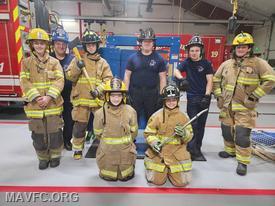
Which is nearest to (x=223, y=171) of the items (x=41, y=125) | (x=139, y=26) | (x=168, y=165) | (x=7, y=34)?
(x=168, y=165)

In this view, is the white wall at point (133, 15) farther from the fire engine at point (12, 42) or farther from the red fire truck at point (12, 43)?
the red fire truck at point (12, 43)

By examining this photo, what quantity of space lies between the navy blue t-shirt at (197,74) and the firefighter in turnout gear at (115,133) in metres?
1.06

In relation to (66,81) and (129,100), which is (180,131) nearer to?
(129,100)

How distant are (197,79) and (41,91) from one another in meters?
2.03

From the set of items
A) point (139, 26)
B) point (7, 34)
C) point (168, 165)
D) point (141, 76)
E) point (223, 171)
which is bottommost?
point (223, 171)

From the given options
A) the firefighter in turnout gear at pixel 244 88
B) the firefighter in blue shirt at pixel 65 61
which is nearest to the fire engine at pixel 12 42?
the firefighter in blue shirt at pixel 65 61

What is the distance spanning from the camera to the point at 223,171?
3.02 m

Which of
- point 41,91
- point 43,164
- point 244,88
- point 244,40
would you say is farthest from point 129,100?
point 244,40

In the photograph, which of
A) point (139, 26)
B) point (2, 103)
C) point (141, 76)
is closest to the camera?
point (141, 76)

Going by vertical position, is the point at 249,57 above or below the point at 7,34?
below

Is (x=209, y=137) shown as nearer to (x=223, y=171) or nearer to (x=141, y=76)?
(x=223, y=171)

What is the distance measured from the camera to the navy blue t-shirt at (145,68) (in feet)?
10.6

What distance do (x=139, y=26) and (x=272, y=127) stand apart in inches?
479

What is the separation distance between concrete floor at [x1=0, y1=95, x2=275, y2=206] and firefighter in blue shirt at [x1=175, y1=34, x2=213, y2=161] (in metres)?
0.63
